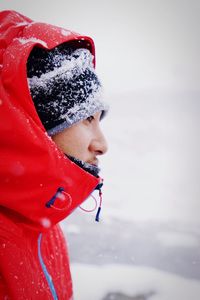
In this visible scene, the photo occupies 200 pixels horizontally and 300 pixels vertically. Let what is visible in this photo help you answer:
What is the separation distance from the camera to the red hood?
0.74 meters

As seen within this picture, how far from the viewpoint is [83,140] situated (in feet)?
2.97

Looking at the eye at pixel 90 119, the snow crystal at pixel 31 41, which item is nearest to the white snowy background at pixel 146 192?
the eye at pixel 90 119

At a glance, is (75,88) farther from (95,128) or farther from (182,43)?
(182,43)

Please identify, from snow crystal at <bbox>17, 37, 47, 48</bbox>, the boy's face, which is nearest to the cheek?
the boy's face

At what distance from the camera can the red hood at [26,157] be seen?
2.43 feet

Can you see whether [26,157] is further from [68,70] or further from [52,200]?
[68,70]

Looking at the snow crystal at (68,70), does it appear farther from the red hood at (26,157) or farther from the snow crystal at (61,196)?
the snow crystal at (61,196)

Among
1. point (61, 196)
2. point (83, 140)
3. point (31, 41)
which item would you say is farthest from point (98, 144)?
point (31, 41)

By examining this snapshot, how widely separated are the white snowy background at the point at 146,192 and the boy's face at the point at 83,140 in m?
0.18

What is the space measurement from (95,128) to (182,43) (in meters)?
12.8

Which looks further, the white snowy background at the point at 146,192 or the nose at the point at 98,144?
the white snowy background at the point at 146,192

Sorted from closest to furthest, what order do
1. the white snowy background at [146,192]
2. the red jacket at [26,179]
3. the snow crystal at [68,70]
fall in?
the red jacket at [26,179]
the snow crystal at [68,70]
the white snowy background at [146,192]

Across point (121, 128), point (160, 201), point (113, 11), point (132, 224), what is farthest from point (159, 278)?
point (113, 11)

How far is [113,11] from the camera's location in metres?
20.6
